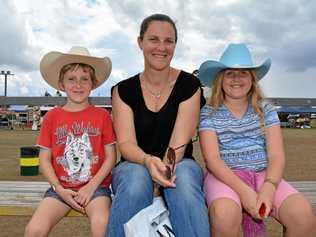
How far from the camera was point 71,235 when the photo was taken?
548cm

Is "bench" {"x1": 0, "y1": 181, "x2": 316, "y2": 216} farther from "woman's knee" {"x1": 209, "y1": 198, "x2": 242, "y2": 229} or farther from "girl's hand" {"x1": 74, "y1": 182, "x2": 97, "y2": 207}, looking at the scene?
"woman's knee" {"x1": 209, "y1": 198, "x2": 242, "y2": 229}

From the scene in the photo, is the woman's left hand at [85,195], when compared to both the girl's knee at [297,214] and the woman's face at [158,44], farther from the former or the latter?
the girl's knee at [297,214]

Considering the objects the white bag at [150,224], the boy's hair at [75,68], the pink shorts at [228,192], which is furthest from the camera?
the boy's hair at [75,68]

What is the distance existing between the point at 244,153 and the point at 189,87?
0.62m

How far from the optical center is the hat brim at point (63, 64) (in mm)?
3662

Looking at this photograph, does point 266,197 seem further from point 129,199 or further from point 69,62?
point 69,62

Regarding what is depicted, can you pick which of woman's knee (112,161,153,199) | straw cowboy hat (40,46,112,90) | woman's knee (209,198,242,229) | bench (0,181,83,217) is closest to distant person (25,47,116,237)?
straw cowboy hat (40,46,112,90)

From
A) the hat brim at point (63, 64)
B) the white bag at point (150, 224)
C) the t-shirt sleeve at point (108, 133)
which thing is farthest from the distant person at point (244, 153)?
the hat brim at point (63, 64)

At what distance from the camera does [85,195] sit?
3.32 meters

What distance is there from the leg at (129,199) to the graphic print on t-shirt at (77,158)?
543mm

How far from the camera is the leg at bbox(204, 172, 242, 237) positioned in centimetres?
293

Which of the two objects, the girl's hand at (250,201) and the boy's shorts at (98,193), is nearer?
the girl's hand at (250,201)

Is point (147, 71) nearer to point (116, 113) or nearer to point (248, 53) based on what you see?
point (116, 113)

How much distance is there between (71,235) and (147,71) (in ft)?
8.49
